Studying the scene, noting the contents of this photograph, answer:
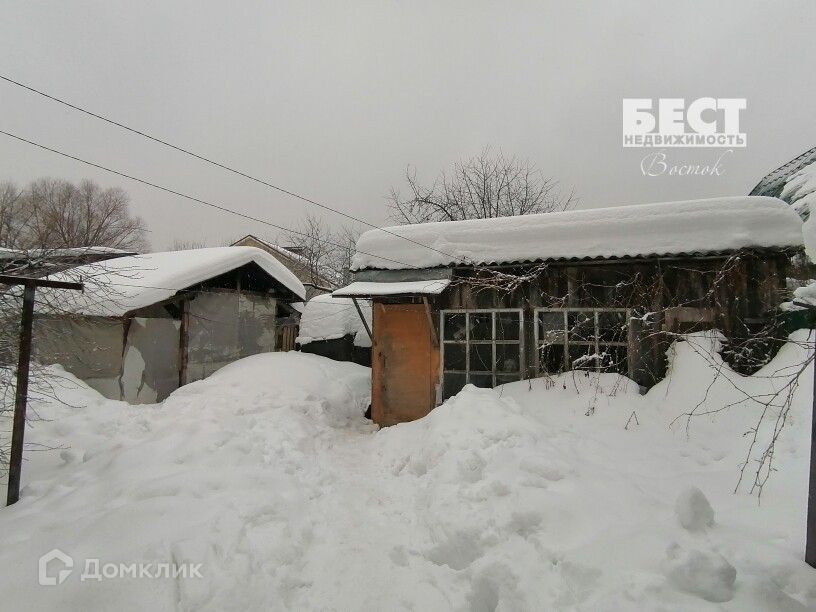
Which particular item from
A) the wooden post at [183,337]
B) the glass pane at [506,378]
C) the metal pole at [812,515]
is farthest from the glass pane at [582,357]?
the wooden post at [183,337]

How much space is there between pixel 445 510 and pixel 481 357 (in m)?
3.68

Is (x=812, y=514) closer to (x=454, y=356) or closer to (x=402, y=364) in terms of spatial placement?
(x=454, y=356)

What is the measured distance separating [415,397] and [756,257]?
5.81m

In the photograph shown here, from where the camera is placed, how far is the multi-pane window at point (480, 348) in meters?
6.60

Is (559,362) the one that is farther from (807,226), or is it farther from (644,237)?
(807,226)

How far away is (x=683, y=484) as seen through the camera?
3.45 meters

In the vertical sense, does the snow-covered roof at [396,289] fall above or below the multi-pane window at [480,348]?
above

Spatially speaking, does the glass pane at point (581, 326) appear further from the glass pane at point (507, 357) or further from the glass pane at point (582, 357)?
the glass pane at point (507, 357)

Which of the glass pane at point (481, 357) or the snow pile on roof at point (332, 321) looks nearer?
the glass pane at point (481, 357)

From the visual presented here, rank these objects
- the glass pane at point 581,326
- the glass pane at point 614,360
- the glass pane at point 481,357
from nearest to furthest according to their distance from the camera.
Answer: the glass pane at point 614,360 → the glass pane at point 581,326 → the glass pane at point 481,357

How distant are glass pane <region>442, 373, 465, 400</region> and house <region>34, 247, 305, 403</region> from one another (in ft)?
19.4

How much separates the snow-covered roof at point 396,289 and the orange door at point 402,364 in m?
0.65

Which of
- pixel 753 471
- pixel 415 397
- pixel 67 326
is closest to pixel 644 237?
pixel 753 471

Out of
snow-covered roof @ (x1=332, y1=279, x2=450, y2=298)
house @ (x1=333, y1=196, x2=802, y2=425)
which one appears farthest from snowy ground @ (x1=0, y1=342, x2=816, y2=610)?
snow-covered roof @ (x1=332, y1=279, x2=450, y2=298)
